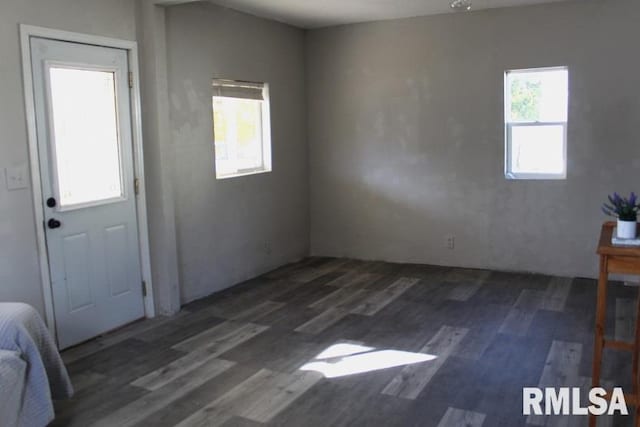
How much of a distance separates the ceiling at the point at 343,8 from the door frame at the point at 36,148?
120cm

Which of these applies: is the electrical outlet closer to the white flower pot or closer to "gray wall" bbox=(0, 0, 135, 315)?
the white flower pot

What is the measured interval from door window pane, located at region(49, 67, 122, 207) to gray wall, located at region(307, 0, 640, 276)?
287 cm

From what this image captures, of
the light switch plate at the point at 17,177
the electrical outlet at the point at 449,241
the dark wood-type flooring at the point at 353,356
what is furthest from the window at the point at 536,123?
the light switch plate at the point at 17,177

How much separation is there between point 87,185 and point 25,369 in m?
1.70

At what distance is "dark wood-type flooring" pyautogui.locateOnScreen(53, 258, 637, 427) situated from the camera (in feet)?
10.2

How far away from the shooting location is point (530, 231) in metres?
5.73

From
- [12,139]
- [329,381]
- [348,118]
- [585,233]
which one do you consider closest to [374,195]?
[348,118]

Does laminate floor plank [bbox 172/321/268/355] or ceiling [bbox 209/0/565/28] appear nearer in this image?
laminate floor plank [bbox 172/321/268/355]

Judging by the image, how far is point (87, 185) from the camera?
13.6ft

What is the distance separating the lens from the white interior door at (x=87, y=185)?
12.7 feet

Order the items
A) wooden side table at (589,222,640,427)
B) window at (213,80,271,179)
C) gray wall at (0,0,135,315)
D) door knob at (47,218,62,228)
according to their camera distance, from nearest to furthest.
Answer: wooden side table at (589,222,640,427), gray wall at (0,0,135,315), door knob at (47,218,62,228), window at (213,80,271,179)

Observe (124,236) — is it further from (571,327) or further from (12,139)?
(571,327)

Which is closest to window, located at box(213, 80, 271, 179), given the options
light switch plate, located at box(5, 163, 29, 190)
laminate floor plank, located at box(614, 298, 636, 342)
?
light switch plate, located at box(5, 163, 29, 190)

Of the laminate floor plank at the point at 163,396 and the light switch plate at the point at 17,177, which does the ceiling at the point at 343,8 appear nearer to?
the light switch plate at the point at 17,177
